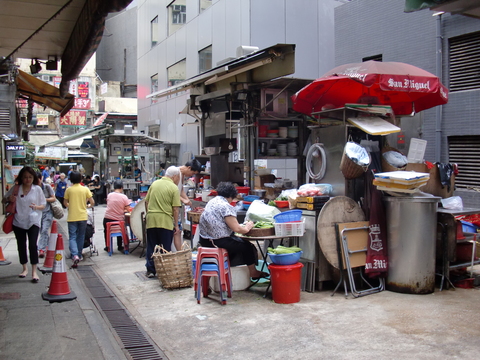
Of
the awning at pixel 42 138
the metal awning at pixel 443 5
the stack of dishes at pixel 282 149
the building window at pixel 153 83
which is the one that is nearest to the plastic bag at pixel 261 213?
the metal awning at pixel 443 5

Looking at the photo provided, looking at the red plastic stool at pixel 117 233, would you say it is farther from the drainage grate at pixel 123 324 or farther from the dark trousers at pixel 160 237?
the dark trousers at pixel 160 237

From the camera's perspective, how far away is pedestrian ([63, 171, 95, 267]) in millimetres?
9031

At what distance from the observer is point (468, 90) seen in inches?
433

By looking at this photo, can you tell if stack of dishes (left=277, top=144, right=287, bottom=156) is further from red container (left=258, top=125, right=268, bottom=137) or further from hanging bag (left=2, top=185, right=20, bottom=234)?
hanging bag (left=2, top=185, right=20, bottom=234)

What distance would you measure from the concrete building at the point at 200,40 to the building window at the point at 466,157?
679 centimetres

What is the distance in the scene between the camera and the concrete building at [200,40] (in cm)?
1593

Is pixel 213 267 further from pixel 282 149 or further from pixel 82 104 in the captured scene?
pixel 82 104

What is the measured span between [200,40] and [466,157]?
1174cm

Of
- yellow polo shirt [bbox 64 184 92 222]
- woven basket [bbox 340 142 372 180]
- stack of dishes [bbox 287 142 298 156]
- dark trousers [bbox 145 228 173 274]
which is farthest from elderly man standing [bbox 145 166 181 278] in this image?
stack of dishes [bbox 287 142 298 156]

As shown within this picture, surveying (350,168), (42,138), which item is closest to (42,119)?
(42,138)

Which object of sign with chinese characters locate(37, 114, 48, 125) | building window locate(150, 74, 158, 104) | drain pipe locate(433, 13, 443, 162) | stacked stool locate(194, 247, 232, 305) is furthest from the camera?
sign with chinese characters locate(37, 114, 48, 125)

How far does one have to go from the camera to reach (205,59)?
18906 mm

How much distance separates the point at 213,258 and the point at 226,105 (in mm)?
5666

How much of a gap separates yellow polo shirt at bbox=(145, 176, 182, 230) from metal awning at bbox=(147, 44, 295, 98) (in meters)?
3.03
